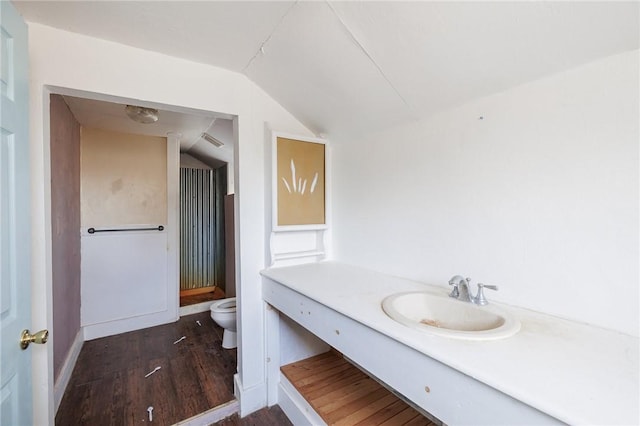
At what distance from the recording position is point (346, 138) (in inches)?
74.7

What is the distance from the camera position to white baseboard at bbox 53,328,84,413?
174cm

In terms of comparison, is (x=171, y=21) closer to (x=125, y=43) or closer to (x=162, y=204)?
(x=125, y=43)

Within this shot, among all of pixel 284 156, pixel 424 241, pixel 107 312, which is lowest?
pixel 107 312

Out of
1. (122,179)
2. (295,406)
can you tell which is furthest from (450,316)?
(122,179)

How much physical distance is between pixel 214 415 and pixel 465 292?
62.9 inches

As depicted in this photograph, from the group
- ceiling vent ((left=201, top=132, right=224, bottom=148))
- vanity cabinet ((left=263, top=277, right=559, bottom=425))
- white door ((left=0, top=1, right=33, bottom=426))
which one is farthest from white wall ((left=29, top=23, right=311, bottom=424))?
ceiling vent ((left=201, top=132, right=224, bottom=148))

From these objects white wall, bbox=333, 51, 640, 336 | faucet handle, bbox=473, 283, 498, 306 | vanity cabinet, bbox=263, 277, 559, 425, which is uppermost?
white wall, bbox=333, 51, 640, 336

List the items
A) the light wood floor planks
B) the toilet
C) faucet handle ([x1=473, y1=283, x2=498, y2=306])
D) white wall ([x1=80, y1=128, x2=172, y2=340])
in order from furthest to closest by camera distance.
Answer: white wall ([x1=80, y1=128, x2=172, y2=340]) → the toilet → the light wood floor planks → faucet handle ([x1=473, y1=283, x2=498, y2=306])

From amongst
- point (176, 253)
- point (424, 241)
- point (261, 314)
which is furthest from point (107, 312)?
point (424, 241)

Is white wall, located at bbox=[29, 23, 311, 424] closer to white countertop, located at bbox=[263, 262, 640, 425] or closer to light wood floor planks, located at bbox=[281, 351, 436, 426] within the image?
light wood floor planks, located at bbox=[281, 351, 436, 426]

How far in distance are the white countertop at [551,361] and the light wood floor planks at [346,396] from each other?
0.76 meters

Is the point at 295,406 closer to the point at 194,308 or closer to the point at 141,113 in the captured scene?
the point at 194,308

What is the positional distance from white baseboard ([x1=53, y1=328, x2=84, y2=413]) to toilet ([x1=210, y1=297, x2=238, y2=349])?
3.23ft

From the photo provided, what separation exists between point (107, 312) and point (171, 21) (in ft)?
8.91
